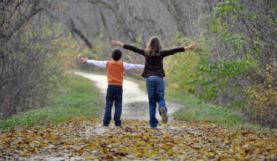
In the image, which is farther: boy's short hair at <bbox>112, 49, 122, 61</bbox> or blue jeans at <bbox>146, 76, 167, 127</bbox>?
boy's short hair at <bbox>112, 49, 122, 61</bbox>

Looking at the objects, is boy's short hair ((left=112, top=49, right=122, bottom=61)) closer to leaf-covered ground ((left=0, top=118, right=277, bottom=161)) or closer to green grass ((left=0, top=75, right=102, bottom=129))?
leaf-covered ground ((left=0, top=118, right=277, bottom=161))

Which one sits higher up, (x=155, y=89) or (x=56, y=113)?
(x=155, y=89)

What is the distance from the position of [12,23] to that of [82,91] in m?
11.7

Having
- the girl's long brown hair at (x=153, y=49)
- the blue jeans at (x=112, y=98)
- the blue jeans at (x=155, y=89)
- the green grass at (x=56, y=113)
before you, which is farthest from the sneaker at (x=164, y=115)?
the green grass at (x=56, y=113)

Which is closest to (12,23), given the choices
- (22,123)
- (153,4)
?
(22,123)

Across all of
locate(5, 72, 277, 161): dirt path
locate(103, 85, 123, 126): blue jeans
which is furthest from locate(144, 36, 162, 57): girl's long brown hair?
locate(5, 72, 277, 161): dirt path

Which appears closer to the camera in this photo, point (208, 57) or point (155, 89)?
point (155, 89)

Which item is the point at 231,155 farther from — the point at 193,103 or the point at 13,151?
the point at 193,103

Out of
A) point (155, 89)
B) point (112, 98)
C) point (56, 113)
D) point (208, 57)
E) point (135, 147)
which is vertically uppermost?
point (208, 57)

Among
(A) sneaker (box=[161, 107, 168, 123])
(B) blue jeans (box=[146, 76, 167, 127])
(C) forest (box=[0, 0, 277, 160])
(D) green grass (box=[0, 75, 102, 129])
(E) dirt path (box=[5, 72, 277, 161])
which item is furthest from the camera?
(C) forest (box=[0, 0, 277, 160])

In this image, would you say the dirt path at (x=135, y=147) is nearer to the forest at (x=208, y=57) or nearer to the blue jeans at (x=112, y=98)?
the blue jeans at (x=112, y=98)

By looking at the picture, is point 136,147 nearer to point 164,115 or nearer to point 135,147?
point 135,147

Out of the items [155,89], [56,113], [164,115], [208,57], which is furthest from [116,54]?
[56,113]

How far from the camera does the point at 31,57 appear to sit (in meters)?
12.1
